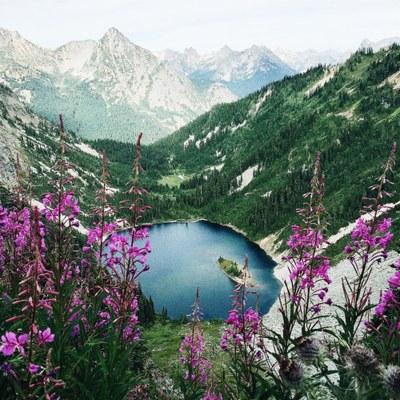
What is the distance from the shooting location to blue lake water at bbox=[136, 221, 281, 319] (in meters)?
82.4

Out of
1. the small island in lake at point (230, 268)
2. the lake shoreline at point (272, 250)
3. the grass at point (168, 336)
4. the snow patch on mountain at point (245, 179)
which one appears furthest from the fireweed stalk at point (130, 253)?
the snow patch on mountain at point (245, 179)

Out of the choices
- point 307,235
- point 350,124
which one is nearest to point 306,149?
point 350,124

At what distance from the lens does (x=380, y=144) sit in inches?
5310

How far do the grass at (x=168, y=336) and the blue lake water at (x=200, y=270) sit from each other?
11.2m

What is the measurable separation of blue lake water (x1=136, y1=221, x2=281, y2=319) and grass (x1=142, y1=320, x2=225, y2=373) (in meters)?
11.2

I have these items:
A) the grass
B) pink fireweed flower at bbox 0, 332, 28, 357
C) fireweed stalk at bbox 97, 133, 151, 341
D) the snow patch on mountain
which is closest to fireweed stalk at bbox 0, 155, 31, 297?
fireweed stalk at bbox 97, 133, 151, 341

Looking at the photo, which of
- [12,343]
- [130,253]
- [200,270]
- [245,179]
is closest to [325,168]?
[245,179]

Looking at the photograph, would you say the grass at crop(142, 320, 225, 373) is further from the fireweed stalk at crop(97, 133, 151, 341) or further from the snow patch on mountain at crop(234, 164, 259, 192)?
the snow patch on mountain at crop(234, 164, 259, 192)

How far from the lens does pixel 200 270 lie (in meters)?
103

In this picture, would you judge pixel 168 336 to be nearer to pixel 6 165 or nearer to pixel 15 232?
pixel 15 232

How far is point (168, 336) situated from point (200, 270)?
1749 inches

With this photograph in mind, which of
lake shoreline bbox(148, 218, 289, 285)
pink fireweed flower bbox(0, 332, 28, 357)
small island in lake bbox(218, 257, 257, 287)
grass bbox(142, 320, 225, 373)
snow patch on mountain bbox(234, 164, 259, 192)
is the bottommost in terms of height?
grass bbox(142, 320, 225, 373)

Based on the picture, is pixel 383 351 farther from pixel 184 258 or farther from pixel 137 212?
pixel 184 258

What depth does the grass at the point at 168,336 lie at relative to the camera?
47062mm
